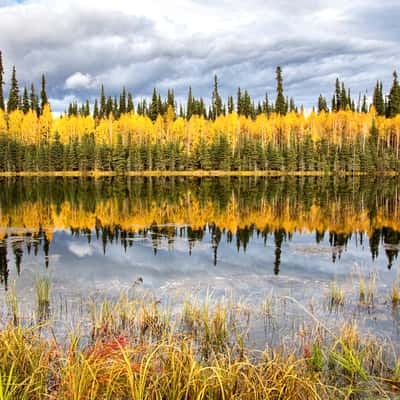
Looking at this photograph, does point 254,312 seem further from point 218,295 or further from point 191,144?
point 191,144

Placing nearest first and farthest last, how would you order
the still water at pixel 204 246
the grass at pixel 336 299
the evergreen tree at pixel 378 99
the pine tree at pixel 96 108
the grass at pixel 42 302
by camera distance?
the grass at pixel 42 302
the grass at pixel 336 299
the still water at pixel 204 246
the evergreen tree at pixel 378 99
the pine tree at pixel 96 108

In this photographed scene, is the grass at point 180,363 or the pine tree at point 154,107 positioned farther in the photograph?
the pine tree at point 154,107

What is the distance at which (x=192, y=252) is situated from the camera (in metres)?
18.0

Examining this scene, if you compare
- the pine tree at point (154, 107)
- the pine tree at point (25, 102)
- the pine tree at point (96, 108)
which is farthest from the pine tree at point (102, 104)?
the pine tree at point (25, 102)

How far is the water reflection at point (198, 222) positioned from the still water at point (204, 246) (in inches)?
2.6

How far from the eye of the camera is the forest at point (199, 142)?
8238 centimetres

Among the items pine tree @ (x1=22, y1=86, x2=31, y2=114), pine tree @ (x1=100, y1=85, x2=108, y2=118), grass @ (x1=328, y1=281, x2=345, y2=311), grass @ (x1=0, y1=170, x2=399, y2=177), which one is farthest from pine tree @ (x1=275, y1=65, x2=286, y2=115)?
grass @ (x1=328, y1=281, x2=345, y2=311)

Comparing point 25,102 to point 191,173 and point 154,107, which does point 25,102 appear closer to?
point 154,107

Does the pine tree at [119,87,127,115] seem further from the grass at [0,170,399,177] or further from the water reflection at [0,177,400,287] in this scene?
the water reflection at [0,177,400,287]

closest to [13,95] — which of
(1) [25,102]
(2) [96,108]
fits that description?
(1) [25,102]

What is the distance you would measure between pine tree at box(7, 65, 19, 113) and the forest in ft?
0.80

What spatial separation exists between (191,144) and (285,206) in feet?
203

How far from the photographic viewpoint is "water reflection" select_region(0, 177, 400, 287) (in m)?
19.5

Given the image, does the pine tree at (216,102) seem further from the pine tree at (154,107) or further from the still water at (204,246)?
the still water at (204,246)
